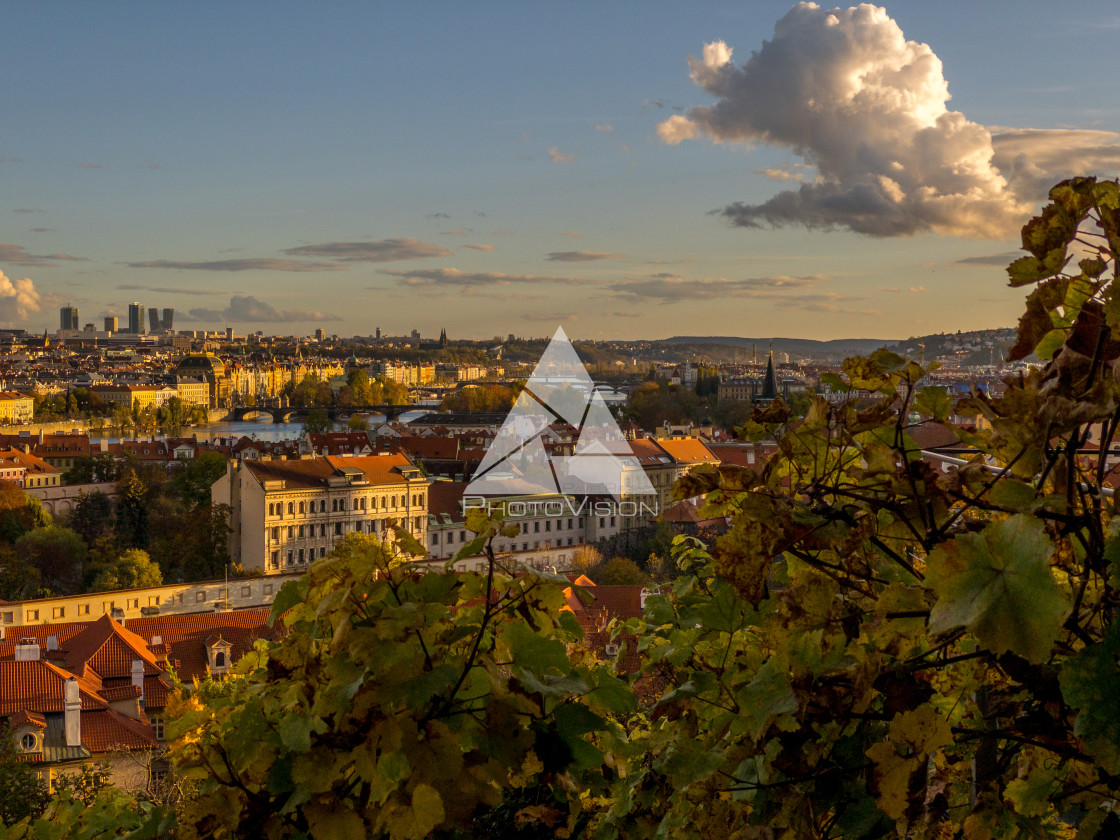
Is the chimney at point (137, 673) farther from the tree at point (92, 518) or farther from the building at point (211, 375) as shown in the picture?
the building at point (211, 375)

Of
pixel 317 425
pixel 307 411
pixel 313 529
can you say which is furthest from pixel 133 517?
pixel 307 411

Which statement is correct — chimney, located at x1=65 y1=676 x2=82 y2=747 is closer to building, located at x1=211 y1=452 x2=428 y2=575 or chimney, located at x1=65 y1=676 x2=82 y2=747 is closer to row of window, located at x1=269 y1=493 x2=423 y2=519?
building, located at x1=211 y1=452 x2=428 y2=575

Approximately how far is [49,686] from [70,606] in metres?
5.18

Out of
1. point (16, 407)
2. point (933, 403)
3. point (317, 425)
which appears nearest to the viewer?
point (933, 403)

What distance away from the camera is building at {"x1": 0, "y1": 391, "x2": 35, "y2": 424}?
208ft

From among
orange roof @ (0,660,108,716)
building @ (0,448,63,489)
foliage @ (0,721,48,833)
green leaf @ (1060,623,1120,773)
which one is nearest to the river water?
building @ (0,448,63,489)

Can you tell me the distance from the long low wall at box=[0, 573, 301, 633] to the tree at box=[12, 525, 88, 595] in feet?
16.7

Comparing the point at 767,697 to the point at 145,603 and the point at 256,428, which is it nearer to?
the point at 145,603

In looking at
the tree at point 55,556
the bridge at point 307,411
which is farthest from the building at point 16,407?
the tree at point 55,556

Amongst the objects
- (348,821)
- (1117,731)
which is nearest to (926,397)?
(1117,731)

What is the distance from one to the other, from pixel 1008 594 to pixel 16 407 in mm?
72350

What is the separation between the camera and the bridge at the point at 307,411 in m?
65.3

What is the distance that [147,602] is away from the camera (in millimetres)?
17156

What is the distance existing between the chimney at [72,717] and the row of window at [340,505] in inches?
586
